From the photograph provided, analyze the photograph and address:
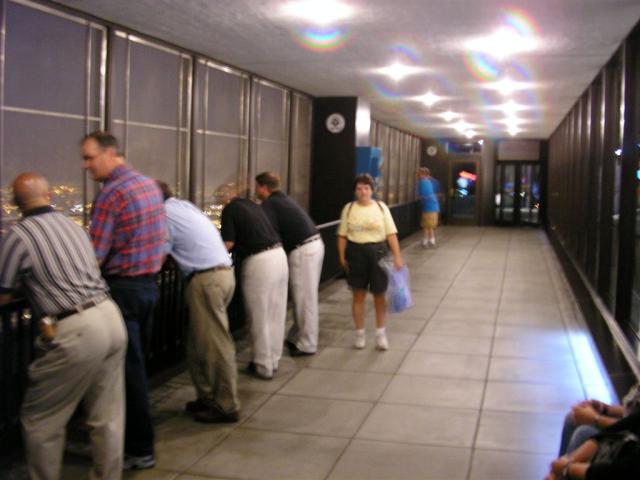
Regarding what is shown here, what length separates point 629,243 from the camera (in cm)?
779

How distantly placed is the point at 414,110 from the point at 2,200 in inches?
449

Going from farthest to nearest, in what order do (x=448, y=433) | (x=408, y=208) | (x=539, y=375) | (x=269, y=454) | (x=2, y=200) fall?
(x=408, y=208), (x=539, y=375), (x=2, y=200), (x=448, y=433), (x=269, y=454)

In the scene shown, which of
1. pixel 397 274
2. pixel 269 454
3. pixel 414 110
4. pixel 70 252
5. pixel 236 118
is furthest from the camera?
pixel 414 110

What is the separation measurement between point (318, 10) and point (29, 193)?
141 inches

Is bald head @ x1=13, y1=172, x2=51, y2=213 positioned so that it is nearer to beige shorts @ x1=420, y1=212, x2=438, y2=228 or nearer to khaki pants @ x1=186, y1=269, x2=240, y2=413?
khaki pants @ x1=186, y1=269, x2=240, y2=413

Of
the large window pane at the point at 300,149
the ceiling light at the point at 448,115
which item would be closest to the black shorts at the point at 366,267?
the large window pane at the point at 300,149

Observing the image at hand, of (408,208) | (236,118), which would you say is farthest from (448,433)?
(408,208)

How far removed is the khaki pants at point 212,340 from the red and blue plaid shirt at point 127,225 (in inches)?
28.6

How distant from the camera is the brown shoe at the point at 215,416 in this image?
519 centimetres

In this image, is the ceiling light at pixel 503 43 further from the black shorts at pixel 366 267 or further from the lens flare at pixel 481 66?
the black shorts at pixel 366 267

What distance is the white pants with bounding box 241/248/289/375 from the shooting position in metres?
5.94

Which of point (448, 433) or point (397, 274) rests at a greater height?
point (397, 274)

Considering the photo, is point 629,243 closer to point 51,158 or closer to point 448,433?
point 448,433

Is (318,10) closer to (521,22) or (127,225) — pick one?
(521,22)
